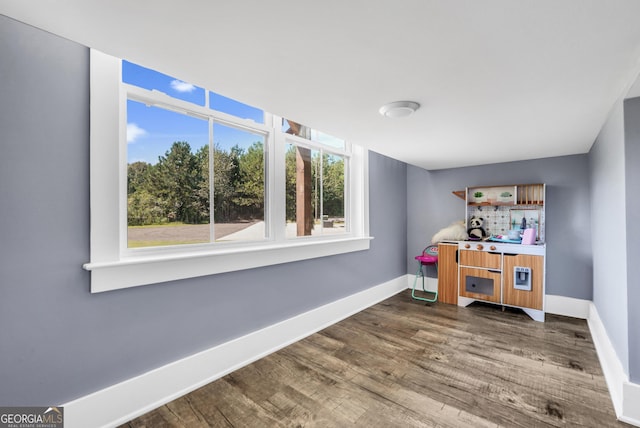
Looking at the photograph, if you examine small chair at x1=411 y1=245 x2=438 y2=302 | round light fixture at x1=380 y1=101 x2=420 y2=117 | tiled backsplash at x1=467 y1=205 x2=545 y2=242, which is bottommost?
small chair at x1=411 y1=245 x2=438 y2=302

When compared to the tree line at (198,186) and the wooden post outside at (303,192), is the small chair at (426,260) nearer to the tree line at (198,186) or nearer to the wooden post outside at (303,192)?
the wooden post outside at (303,192)

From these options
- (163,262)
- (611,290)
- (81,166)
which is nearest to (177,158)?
(81,166)

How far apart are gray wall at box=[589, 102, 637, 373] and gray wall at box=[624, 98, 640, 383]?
0.04 meters

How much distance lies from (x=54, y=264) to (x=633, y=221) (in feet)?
11.8

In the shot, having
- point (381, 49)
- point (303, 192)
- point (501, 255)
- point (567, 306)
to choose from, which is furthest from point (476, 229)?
point (381, 49)

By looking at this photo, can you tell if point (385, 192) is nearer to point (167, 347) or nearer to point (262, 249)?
point (262, 249)

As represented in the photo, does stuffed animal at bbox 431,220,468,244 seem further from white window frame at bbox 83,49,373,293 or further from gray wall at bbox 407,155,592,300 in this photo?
white window frame at bbox 83,49,373,293

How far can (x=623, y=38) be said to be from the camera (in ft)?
4.27

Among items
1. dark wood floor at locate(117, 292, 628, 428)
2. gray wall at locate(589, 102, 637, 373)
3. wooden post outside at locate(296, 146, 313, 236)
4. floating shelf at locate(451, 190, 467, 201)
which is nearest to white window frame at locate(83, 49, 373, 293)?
wooden post outside at locate(296, 146, 313, 236)

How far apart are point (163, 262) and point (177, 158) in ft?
2.72

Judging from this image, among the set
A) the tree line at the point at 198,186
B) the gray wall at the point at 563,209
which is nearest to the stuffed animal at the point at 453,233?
the gray wall at the point at 563,209

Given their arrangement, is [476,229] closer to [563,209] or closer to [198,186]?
[563,209]

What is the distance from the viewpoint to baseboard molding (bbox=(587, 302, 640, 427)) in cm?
181

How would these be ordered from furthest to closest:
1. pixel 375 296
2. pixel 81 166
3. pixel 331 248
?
1. pixel 375 296
2. pixel 331 248
3. pixel 81 166
